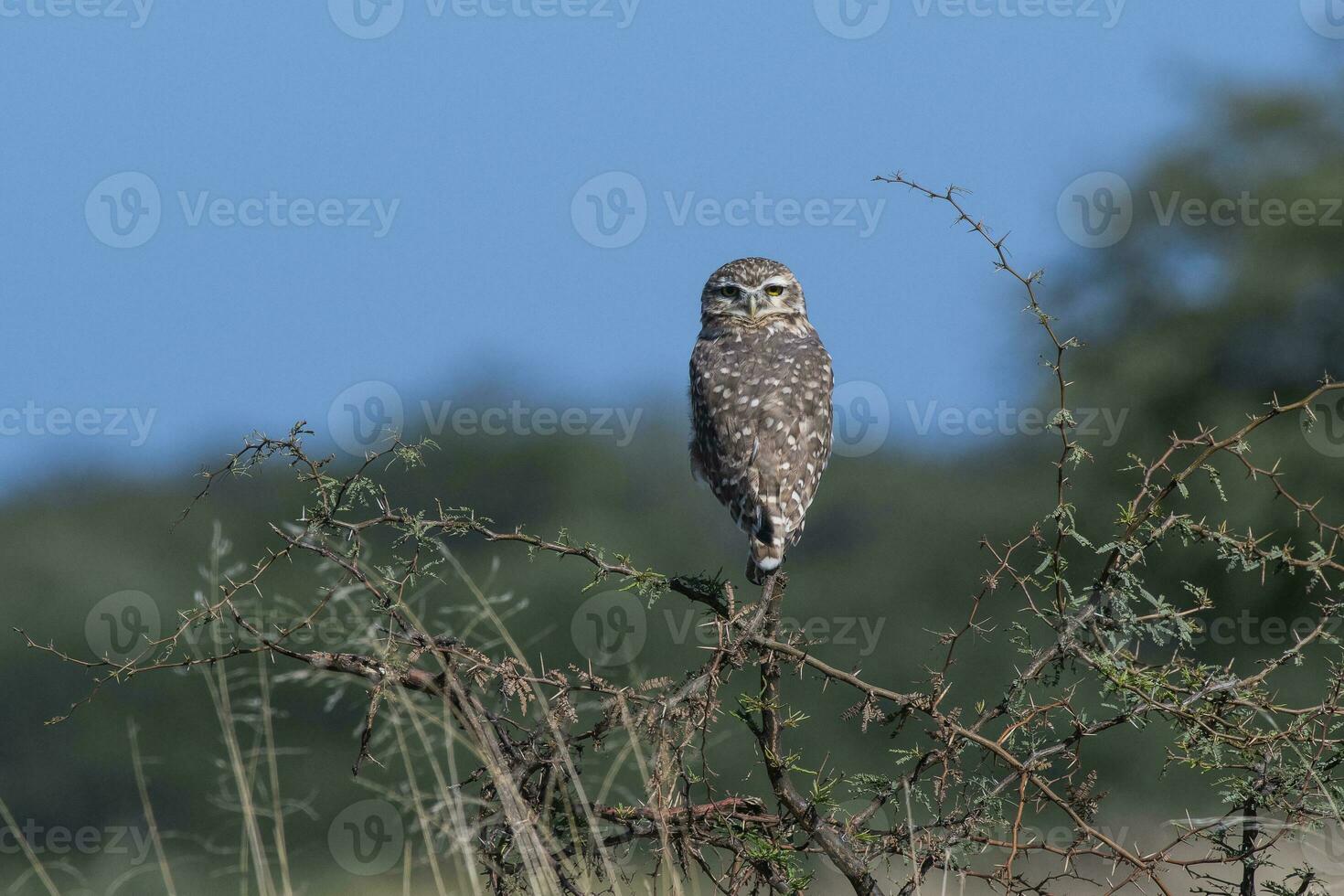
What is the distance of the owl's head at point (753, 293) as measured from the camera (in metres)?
7.60

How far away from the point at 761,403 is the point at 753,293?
93 cm

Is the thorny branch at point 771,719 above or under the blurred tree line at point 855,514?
above

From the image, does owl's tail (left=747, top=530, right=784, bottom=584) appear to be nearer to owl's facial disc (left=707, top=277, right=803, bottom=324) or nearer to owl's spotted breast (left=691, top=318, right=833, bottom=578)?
owl's spotted breast (left=691, top=318, right=833, bottom=578)

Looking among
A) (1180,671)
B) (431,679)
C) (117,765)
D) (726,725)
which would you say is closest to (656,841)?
(431,679)

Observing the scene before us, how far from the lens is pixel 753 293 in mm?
7570

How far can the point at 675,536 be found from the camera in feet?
112

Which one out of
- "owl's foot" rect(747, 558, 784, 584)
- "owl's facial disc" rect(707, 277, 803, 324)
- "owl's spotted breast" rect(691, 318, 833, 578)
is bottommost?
"owl's foot" rect(747, 558, 784, 584)

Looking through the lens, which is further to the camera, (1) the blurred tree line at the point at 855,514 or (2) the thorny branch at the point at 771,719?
(1) the blurred tree line at the point at 855,514

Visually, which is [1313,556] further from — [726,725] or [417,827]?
[726,725]

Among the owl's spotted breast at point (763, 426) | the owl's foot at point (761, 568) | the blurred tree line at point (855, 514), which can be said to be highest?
the owl's spotted breast at point (763, 426)

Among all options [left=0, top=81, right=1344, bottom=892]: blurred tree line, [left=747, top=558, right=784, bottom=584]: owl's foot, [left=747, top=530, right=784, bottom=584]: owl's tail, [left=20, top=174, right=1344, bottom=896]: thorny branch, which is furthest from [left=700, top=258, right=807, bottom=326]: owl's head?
[left=0, top=81, right=1344, bottom=892]: blurred tree line

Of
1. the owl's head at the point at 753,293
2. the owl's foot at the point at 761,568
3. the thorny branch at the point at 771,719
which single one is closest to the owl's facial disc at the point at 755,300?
the owl's head at the point at 753,293

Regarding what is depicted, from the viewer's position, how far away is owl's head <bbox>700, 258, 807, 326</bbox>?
7.60 meters

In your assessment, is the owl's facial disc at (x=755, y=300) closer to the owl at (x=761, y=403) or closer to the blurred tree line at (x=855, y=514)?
the owl at (x=761, y=403)
